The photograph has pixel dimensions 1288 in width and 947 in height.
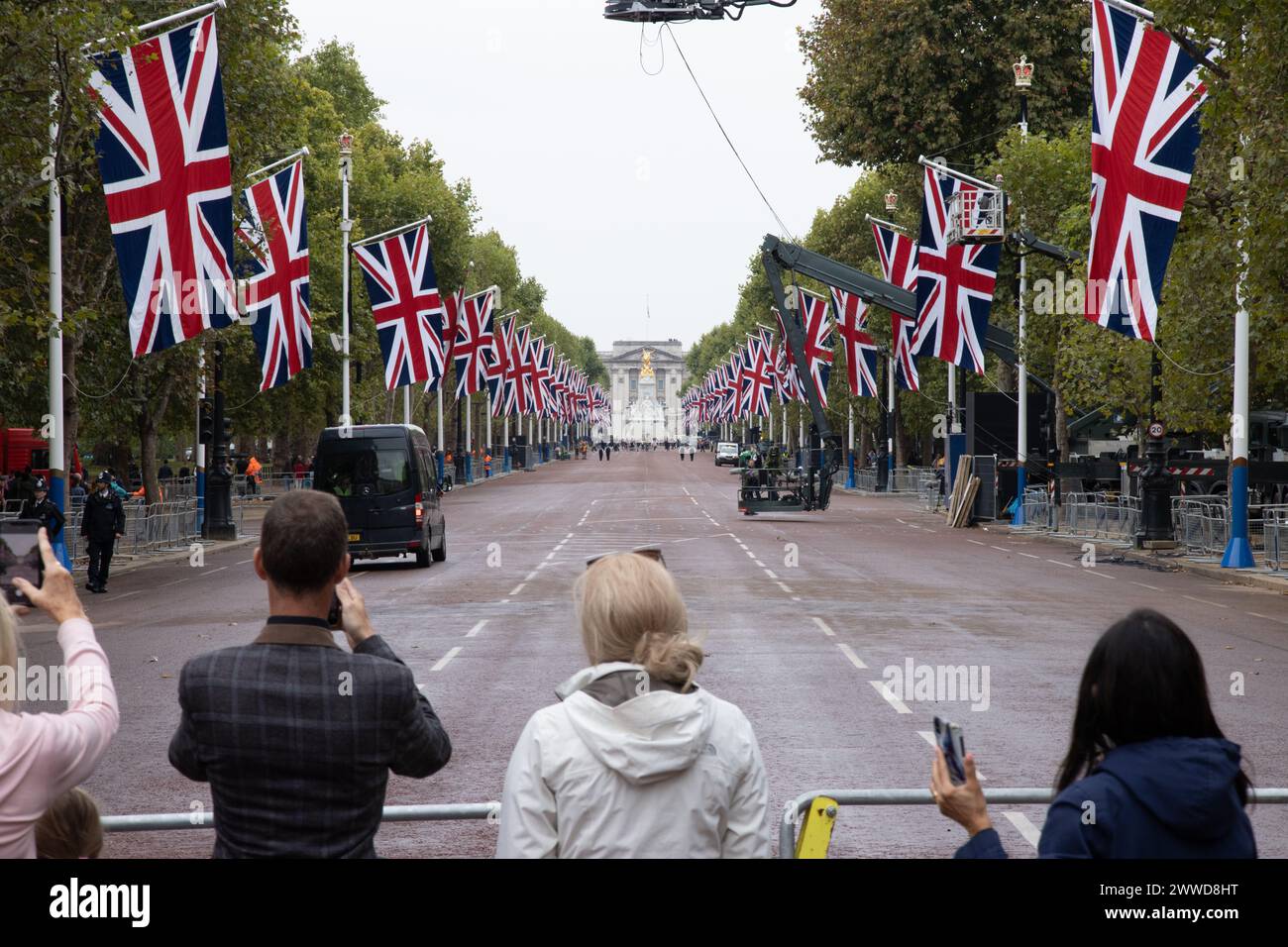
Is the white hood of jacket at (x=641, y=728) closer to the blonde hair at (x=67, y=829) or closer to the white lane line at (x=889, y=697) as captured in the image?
the blonde hair at (x=67, y=829)

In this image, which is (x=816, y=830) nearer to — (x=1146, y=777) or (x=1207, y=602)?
(x=1146, y=777)

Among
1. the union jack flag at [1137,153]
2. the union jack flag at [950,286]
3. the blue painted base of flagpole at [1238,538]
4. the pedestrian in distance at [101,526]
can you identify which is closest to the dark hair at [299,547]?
Result: the union jack flag at [1137,153]

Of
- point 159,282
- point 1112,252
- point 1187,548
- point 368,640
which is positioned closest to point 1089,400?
point 1187,548

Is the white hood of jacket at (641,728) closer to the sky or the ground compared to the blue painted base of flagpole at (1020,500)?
closer to the sky

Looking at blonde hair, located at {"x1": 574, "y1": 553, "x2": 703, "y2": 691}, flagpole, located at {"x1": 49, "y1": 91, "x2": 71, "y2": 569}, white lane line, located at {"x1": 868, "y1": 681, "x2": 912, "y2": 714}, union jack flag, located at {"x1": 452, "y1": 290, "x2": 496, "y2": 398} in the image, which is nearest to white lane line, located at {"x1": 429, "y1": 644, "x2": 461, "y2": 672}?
white lane line, located at {"x1": 868, "y1": 681, "x2": 912, "y2": 714}

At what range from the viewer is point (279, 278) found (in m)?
32.2

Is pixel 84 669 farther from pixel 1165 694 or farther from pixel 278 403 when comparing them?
pixel 278 403

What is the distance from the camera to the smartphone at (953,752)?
3.38 m

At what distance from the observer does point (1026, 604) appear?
70.3 feet

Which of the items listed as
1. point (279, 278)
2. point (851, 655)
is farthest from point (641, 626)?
point (279, 278)

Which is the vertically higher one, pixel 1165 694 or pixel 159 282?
pixel 159 282

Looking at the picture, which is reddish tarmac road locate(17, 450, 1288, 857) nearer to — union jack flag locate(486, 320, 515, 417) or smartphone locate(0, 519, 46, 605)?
smartphone locate(0, 519, 46, 605)

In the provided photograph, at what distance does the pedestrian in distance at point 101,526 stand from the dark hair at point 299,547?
2194cm
